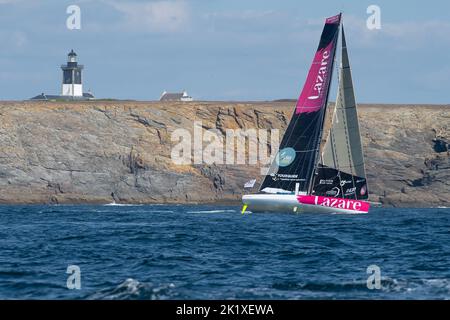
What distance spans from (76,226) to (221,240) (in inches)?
360

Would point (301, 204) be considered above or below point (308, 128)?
below

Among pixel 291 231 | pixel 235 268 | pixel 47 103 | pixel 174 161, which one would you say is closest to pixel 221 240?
pixel 291 231

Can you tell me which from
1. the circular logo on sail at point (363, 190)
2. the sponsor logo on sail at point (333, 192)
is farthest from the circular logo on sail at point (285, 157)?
the circular logo on sail at point (363, 190)

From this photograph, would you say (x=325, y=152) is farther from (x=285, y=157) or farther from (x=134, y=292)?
(x=134, y=292)

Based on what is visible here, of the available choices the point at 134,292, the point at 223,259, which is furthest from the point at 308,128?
the point at 134,292

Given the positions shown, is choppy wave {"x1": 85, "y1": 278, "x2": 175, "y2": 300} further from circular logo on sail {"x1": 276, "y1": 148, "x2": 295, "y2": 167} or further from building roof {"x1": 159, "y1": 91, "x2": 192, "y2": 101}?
building roof {"x1": 159, "y1": 91, "x2": 192, "y2": 101}

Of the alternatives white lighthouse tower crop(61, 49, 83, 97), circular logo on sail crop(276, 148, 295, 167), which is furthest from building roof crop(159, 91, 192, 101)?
circular logo on sail crop(276, 148, 295, 167)

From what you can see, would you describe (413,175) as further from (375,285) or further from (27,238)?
(375,285)

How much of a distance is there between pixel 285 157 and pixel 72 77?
192 ft

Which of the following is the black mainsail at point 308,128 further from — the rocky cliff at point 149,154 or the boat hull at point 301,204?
the rocky cliff at point 149,154

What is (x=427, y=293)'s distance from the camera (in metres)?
18.4

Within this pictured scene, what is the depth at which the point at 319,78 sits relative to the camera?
49000mm

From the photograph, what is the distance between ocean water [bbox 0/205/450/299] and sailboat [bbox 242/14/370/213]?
7787mm

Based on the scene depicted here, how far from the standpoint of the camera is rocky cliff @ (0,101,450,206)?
72.6m
